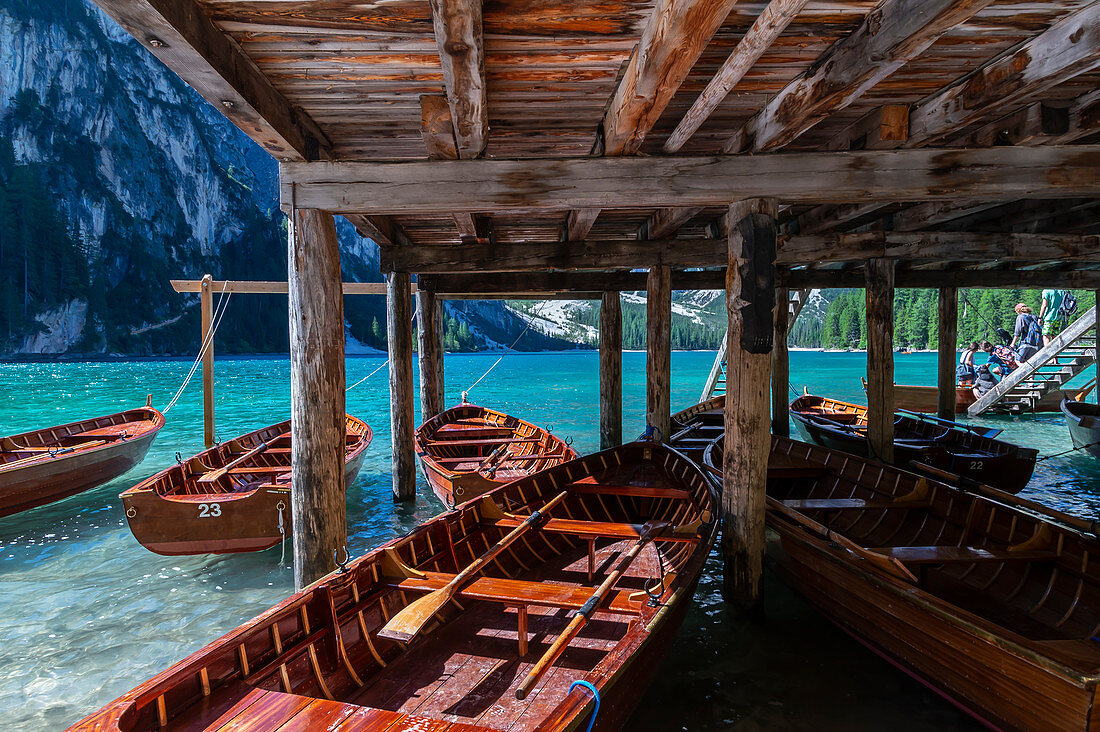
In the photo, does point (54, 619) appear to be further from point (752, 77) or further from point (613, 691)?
point (752, 77)

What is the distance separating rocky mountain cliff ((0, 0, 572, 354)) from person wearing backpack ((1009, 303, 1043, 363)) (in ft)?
268

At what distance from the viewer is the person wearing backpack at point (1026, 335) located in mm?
18672

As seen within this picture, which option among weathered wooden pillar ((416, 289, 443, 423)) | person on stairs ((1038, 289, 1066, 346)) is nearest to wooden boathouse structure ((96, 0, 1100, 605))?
weathered wooden pillar ((416, 289, 443, 423))

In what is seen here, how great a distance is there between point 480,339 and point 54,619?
384 feet

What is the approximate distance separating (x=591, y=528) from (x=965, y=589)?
3.28 meters

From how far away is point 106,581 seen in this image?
6.92 m

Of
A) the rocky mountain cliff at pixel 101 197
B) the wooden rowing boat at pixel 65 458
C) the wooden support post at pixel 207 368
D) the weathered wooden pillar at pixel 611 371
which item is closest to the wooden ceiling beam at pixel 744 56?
the weathered wooden pillar at pixel 611 371

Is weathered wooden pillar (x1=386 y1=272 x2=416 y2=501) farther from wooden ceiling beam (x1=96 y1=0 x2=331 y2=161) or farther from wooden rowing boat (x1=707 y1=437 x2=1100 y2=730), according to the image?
wooden rowing boat (x1=707 y1=437 x2=1100 y2=730)

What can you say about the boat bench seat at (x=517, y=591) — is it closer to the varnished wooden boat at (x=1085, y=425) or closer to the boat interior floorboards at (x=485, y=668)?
the boat interior floorboards at (x=485, y=668)

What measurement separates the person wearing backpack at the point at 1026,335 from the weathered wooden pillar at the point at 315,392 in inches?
890

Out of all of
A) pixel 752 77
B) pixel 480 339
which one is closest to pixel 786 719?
pixel 752 77

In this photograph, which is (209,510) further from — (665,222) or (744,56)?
(744,56)

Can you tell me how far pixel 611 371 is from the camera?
13.1m

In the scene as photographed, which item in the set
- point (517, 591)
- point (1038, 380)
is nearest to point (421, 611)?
point (517, 591)
